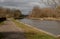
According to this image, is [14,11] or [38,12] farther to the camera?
[14,11]

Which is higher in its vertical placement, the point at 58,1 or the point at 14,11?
the point at 58,1

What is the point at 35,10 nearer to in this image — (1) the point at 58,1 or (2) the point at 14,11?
(2) the point at 14,11

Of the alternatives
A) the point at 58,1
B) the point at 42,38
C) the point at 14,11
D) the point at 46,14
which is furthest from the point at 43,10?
the point at 42,38

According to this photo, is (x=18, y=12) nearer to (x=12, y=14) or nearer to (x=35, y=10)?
(x=12, y=14)

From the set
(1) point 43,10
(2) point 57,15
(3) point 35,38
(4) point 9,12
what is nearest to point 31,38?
(3) point 35,38

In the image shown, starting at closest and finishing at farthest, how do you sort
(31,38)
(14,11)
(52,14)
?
(31,38)
(52,14)
(14,11)

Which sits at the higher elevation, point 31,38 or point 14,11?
point 31,38

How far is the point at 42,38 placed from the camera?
11.2 m

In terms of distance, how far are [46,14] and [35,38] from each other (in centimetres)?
7016

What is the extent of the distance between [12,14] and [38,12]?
13.7 metres

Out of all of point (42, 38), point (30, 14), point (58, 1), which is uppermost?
point (58, 1)

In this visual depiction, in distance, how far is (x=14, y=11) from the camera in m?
97.1

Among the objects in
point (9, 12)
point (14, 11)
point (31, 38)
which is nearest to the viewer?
point (31, 38)

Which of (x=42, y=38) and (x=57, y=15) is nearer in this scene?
(x=42, y=38)
